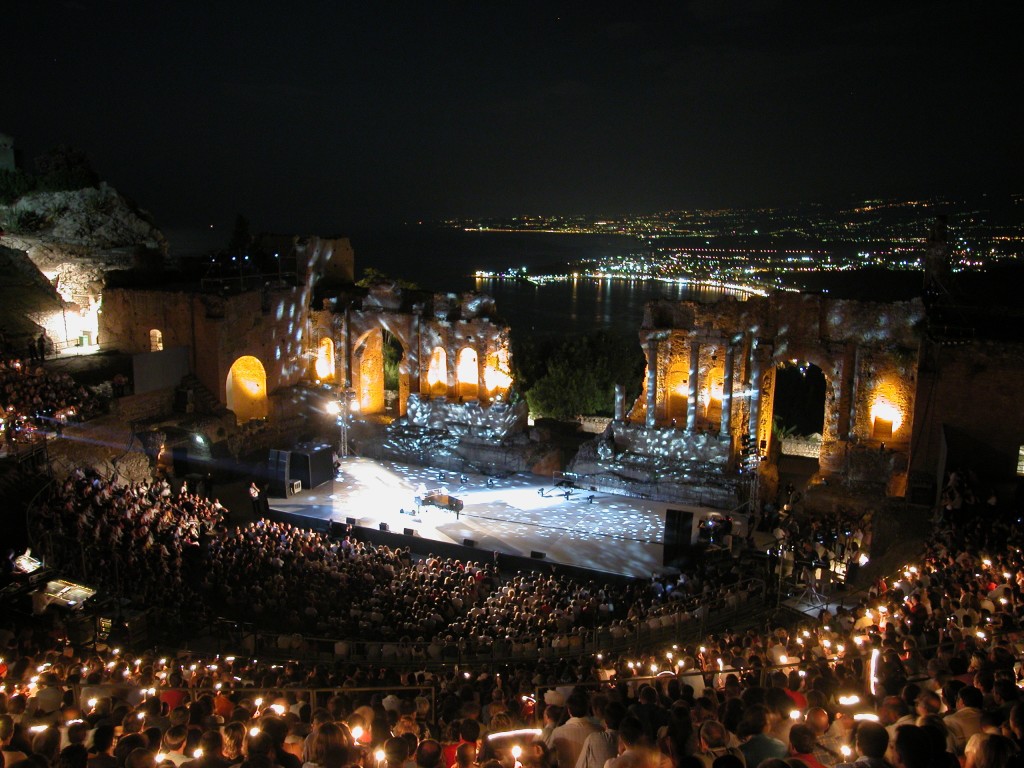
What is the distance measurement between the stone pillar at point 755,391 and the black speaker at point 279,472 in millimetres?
14883

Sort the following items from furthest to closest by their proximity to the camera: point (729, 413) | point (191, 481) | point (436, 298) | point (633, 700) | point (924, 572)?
point (436, 298) < point (729, 413) < point (191, 481) < point (924, 572) < point (633, 700)

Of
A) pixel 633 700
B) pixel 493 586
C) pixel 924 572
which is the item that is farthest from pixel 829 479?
pixel 633 700

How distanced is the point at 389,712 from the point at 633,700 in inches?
107

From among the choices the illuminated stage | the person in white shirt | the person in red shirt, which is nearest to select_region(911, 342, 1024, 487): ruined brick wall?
the illuminated stage

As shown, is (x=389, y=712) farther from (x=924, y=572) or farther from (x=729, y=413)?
(x=729, y=413)

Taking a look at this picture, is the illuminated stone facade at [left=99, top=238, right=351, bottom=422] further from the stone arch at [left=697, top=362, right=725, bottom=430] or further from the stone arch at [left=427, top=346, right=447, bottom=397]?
the stone arch at [left=697, top=362, right=725, bottom=430]

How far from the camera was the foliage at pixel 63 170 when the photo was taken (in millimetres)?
37031

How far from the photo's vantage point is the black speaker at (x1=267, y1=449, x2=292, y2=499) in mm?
26266

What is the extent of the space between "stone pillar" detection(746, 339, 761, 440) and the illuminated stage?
3599 mm

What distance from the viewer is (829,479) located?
24422mm

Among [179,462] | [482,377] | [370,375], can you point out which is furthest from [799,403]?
[179,462]

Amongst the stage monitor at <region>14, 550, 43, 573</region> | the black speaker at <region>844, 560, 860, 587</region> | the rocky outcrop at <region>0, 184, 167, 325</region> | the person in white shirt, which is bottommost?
the black speaker at <region>844, 560, 860, 587</region>

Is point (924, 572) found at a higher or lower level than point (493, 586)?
higher

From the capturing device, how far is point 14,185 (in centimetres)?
3606
